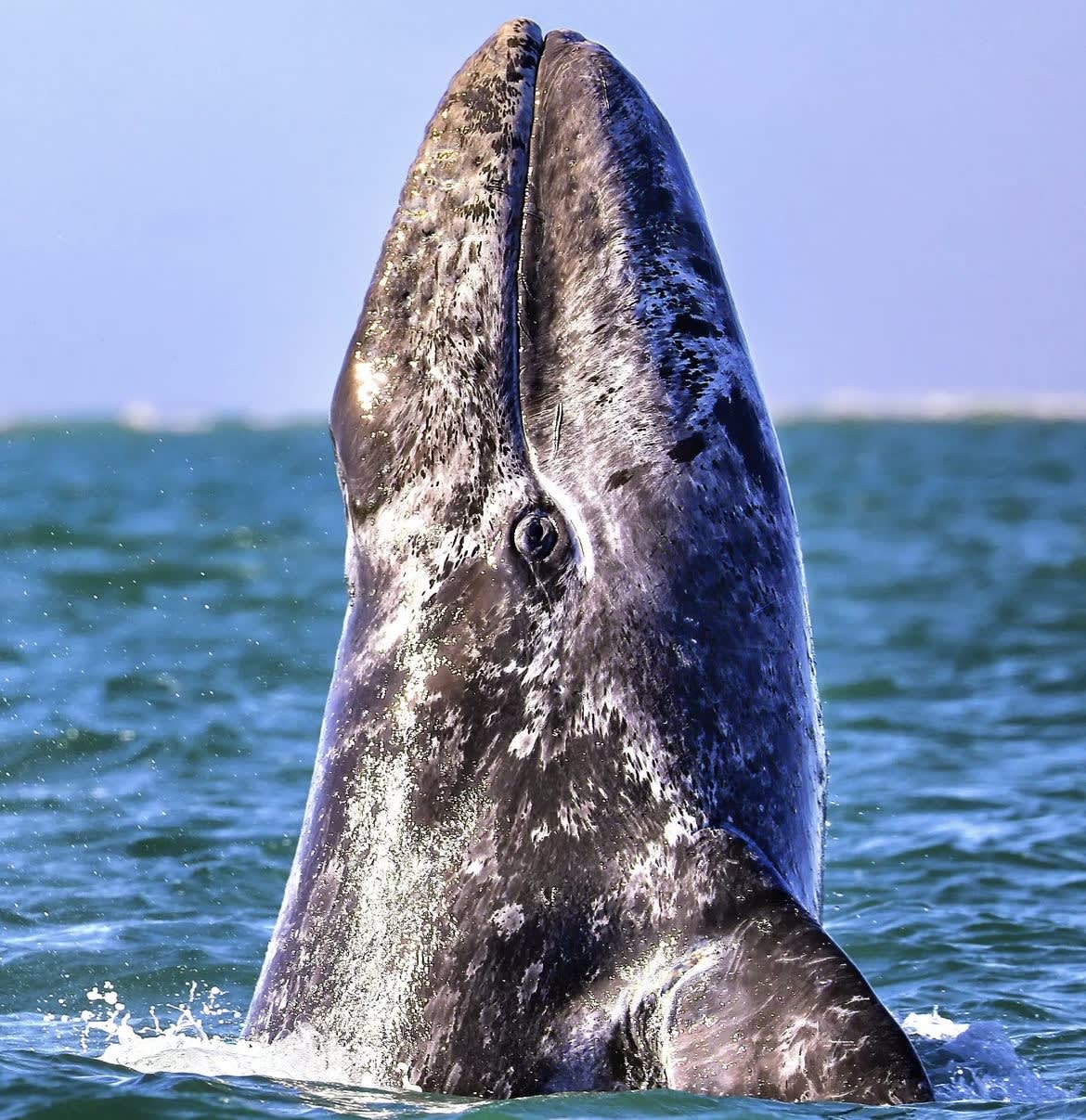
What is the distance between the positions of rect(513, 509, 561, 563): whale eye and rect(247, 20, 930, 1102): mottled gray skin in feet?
0.04

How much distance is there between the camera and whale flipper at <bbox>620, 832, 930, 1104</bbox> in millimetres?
4379

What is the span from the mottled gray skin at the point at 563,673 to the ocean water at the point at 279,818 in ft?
0.64

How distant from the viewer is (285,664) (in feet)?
57.2

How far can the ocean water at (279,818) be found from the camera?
5.50m

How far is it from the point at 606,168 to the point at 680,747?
174 centimetres

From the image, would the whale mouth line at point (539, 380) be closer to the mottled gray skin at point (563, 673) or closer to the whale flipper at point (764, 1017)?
the mottled gray skin at point (563, 673)

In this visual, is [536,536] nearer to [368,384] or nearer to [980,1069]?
[368,384]

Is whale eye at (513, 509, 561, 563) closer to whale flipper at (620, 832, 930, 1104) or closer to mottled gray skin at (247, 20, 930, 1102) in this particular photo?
mottled gray skin at (247, 20, 930, 1102)

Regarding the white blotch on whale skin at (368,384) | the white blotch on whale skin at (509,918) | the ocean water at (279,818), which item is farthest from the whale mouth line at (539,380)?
the ocean water at (279,818)

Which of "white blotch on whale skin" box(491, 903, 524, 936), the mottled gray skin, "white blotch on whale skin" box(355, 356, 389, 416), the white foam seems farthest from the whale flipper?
"white blotch on whale skin" box(355, 356, 389, 416)

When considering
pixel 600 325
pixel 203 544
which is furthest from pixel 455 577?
pixel 203 544

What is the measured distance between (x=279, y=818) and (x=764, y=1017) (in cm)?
694

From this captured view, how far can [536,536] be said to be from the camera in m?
5.09

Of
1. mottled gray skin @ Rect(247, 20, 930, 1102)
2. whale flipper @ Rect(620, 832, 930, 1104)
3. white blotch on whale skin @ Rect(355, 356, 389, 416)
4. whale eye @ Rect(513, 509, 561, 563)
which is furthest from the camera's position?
white blotch on whale skin @ Rect(355, 356, 389, 416)
